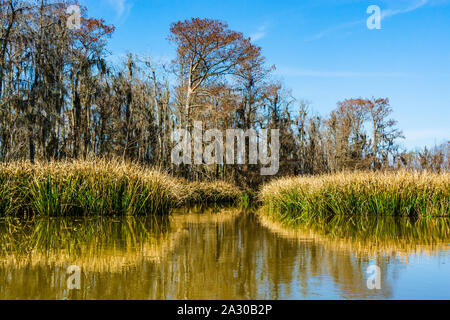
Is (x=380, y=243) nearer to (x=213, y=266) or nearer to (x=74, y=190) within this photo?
(x=213, y=266)

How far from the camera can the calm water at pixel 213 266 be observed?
8.52 ft

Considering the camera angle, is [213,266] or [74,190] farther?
[74,190]

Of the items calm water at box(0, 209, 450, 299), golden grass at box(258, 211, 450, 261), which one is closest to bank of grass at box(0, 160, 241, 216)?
calm water at box(0, 209, 450, 299)

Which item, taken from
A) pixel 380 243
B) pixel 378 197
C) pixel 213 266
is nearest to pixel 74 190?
pixel 213 266

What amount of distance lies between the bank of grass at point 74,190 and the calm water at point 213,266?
2.23 meters

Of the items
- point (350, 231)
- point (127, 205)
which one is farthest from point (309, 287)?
point (127, 205)

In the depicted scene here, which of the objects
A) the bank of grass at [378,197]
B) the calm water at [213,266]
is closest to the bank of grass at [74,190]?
the calm water at [213,266]

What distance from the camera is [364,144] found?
94.4ft

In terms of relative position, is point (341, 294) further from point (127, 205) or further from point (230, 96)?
point (230, 96)

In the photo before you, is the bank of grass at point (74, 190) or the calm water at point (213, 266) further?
the bank of grass at point (74, 190)

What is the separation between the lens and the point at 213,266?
3.43m

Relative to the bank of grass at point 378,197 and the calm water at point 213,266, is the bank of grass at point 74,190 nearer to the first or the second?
the calm water at point 213,266

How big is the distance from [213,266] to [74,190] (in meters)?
5.37

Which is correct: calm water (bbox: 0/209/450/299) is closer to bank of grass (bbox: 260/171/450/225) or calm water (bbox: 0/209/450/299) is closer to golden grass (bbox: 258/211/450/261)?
golden grass (bbox: 258/211/450/261)
